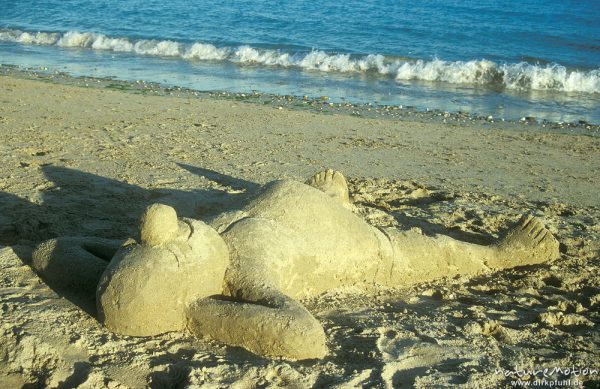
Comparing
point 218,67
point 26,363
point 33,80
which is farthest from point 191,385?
point 218,67

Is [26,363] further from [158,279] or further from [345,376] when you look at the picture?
[345,376]

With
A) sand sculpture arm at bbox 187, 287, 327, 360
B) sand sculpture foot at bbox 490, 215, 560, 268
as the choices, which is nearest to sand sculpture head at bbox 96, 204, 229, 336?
sand sculpture arm at bbox 187, 287, 327, 360

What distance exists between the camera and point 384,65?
17562 mm

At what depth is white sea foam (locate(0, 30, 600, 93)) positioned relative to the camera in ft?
53.4

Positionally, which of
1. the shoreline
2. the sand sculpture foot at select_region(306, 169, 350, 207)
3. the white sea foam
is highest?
the white sea foam

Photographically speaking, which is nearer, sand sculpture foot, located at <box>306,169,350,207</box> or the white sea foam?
sand sculpture foot, located at <box>306,169,350,207</box>

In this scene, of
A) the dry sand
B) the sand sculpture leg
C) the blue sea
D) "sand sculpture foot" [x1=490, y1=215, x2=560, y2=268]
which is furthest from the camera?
the blue sea

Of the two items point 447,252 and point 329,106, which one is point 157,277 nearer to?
point 447,252

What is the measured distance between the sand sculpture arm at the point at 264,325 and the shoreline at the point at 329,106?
8.51 meters

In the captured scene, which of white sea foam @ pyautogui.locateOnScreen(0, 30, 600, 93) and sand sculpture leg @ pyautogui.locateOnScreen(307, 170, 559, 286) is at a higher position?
white sea foam @ pyautogui.locateOnScreen(0, 30, 600, 93)

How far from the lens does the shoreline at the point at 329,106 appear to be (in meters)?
11.9

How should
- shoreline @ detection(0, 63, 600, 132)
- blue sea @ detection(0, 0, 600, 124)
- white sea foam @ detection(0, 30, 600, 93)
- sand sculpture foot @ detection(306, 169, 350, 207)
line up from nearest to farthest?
sand sculpture foot @ detection(306, 169, 350, 207), shoreline @ detection(0, 63, 600, 132), blue sea @ detection(0, 0, 600, 124), white sea foam @ detection(0, 30, 600, 93)

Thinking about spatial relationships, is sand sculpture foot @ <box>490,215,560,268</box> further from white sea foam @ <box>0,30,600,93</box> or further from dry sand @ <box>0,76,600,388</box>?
white sea foam @ <box>0,30,600,93</box>

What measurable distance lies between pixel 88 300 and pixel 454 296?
8.60ft
